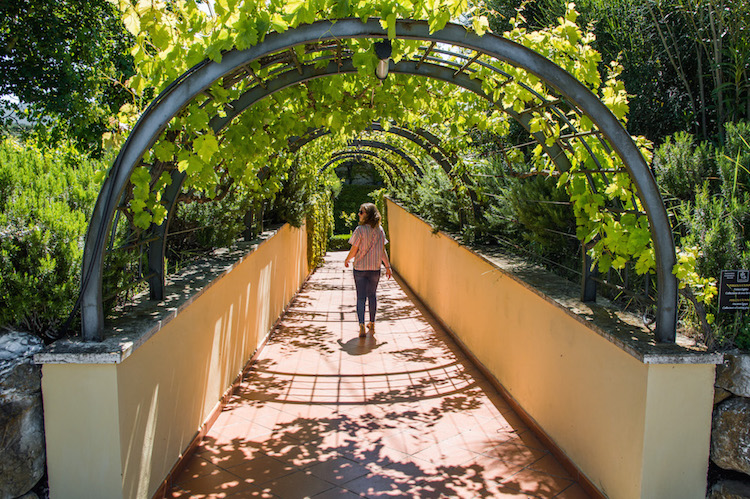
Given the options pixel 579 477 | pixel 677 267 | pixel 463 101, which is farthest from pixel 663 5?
pixel 579 477

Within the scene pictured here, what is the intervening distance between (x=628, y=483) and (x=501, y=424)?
1535 millimetres

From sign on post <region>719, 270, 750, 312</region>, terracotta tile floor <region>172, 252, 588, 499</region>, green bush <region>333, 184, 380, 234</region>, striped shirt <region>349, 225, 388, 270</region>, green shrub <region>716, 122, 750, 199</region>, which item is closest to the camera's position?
sign on post <region>719, 270, 750, 312</region>

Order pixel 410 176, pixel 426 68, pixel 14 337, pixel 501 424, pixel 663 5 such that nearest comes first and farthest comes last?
pixel 14 337, pixel 426 68, pixel 501 424, pixel 663 5, pixel 410 176

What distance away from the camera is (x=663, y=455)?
2.66 m

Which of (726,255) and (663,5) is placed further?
(663,5)

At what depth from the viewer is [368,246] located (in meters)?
6.64

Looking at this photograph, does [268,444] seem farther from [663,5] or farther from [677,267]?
[663,5]

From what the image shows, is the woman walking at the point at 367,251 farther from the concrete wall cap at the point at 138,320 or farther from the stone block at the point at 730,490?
the stone block at the point at 730,490

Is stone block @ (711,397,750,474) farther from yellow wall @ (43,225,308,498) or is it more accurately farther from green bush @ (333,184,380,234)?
green bush @ (333,184,380,234)

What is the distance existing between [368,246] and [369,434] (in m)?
2.87

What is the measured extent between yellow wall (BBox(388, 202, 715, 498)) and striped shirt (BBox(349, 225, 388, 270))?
1555 mm

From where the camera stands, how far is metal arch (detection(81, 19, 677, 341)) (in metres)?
2.64

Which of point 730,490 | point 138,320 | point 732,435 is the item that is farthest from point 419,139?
point 730,490

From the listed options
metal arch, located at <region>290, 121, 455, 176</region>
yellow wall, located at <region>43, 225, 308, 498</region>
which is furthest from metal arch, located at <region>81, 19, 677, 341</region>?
metal arch, located at <region>290, 121, 455, 176</region>
